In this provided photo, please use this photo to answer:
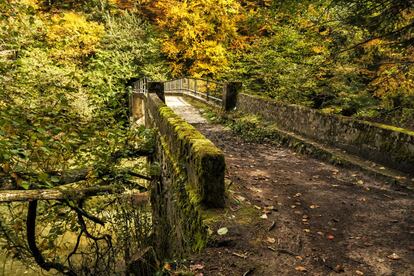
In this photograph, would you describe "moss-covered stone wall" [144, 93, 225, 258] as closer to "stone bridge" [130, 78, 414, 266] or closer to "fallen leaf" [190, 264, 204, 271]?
"stone bridge" [130, 78, 414, 266]

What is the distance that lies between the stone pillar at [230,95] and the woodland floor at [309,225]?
6.69 metres

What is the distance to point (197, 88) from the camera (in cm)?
2141

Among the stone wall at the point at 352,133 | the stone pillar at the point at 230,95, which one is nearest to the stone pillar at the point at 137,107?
the stone pillar at the point at 230,95

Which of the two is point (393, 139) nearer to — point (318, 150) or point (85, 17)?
point (318, 150)

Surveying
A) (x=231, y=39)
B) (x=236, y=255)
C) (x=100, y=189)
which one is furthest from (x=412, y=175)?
(x=231, y=39)

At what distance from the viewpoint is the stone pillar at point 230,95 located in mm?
13742

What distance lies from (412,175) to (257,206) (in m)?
3.33

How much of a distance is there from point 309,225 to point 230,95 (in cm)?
965

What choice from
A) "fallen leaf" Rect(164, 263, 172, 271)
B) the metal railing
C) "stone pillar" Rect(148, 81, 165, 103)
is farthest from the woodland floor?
the metal railing

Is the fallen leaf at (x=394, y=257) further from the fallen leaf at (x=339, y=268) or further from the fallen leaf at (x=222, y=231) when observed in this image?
the fallen leaf at (x=222, y=231)

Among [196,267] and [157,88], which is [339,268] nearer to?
[196,267]

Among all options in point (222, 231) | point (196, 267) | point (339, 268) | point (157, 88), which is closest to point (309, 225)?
point (339, 268)

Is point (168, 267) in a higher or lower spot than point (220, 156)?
lower

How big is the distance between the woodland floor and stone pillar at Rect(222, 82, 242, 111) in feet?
22.0
